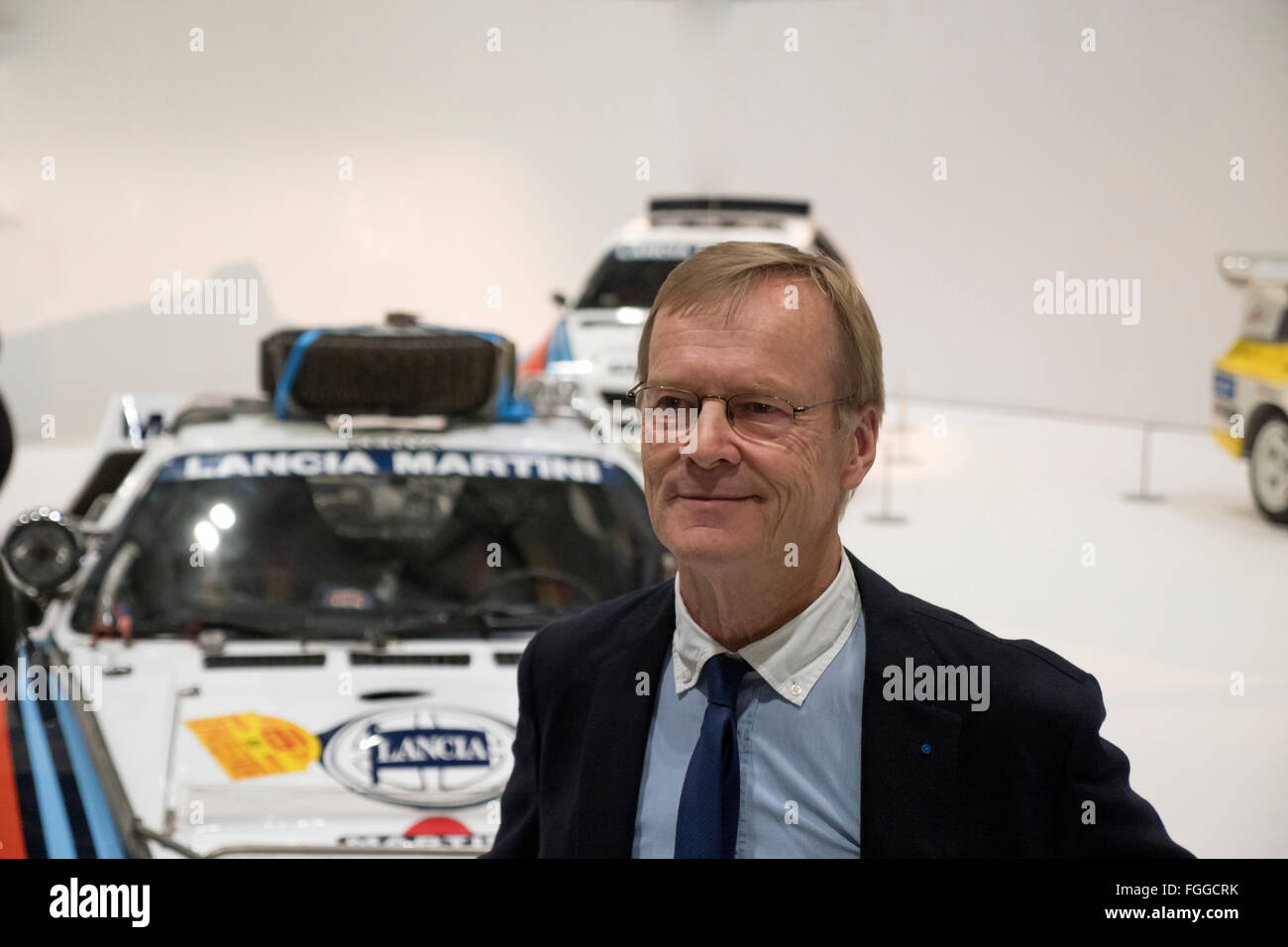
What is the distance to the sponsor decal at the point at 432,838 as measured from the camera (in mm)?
2004

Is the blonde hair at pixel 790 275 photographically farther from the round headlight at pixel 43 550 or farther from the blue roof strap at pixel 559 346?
the blue roof strap at pixel 559 346

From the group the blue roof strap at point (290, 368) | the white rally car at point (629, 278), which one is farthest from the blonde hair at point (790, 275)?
the white rally car at point (629, 278)

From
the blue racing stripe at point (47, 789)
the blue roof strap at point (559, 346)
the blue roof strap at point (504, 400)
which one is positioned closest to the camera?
the blue racing stripe at point (47, 789)

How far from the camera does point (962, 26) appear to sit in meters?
3.99

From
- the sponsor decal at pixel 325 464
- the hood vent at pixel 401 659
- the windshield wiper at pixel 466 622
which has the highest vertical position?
the sponsor decal at pixel 325 464

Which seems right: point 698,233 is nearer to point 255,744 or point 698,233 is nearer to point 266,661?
point 266,661

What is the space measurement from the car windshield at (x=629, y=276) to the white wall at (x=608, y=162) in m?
0.60

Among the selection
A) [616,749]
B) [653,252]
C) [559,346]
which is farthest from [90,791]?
[653,252]

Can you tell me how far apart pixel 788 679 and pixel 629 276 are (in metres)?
4.74

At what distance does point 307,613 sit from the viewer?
2.68 metres

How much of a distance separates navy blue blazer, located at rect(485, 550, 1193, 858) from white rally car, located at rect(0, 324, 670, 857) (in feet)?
2.54

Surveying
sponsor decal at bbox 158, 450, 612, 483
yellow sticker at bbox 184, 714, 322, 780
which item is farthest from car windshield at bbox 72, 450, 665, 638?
yellow sticker at bbox 184, 714, 322, 780
